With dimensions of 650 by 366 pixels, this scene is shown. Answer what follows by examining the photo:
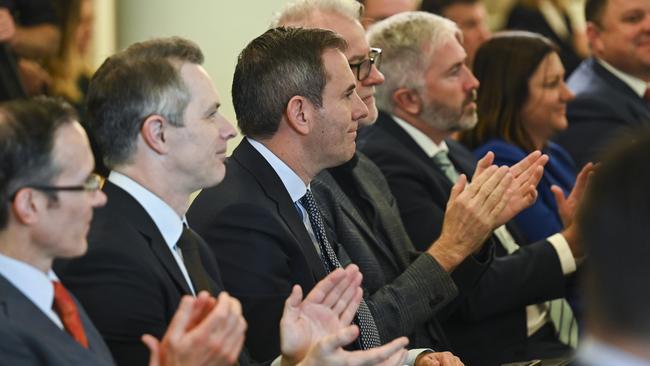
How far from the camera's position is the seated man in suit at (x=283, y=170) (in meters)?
2.49

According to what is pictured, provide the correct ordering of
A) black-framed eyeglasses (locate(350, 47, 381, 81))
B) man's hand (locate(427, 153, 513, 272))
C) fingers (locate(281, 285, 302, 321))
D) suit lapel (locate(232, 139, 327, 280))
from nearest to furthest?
1. fingers (locate(281, 285, 302, 321))
2. suit lapel (locate(232, 139, 327, 280))
3. man's hand (locate(427, 153, 513, 272))
4. black-framed eyeglasses (locate(350, 47, 381, 81))

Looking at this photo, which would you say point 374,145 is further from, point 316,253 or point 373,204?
point 316,253

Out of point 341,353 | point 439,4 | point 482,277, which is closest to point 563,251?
point 482,277

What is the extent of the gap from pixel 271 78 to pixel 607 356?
1.74 meters

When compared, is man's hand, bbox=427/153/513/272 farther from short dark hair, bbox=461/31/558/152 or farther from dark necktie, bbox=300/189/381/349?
short dark hair, bbox=461/31/558/152

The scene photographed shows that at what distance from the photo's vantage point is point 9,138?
5.89 feet

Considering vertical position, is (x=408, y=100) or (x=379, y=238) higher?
(x=408, y=100)

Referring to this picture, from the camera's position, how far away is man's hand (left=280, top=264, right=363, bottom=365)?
212cm

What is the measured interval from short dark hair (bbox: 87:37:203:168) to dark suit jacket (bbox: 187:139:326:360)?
0.35m

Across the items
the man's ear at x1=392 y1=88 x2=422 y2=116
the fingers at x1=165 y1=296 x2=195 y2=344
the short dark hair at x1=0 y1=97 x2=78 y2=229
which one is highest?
the short dark hair at x1=0 y1=97 x2=78 y2=229

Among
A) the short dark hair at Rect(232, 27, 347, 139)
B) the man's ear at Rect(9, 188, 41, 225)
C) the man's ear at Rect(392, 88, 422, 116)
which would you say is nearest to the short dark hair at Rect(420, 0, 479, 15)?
the man's ear at Rect(392, 88, 422, 116)

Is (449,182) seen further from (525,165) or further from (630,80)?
(630,80)

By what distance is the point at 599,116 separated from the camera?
168 inches

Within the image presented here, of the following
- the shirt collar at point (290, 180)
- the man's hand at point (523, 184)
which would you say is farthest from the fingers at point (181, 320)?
the man's hand at point (523, 184)
